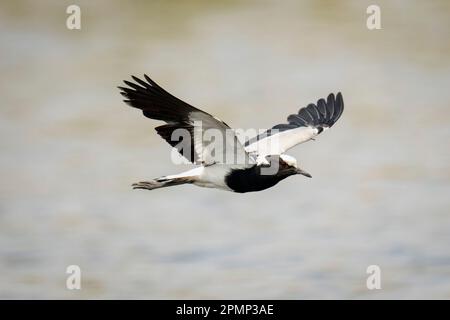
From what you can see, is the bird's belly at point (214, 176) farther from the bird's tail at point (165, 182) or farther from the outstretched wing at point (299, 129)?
the outstretched wing at point (299, 129)

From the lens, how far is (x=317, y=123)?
698 cm

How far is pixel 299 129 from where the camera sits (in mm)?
6746

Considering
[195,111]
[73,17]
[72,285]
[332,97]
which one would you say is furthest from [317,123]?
[73,17]

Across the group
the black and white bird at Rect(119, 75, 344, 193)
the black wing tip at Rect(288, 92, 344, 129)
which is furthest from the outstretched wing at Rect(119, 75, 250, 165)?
the black wing tip at Rect(288, 92, 344, 129)

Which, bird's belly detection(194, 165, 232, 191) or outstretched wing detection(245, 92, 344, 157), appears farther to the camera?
outstretched wing detection(245, 92, 344, 157)

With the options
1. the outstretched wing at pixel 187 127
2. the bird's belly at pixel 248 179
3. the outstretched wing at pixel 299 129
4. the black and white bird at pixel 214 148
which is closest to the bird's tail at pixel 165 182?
the black and white bird at pixel 214 148

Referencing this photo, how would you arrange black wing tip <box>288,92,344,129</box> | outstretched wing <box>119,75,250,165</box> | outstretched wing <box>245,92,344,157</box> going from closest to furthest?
outstretched wing <box>119,75,250,165</box>, outstretched wing <box>245,92,344,157</box>, black wing tip <box>288,92,344,129</box>

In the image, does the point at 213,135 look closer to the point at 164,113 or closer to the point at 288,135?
the point at 164,113

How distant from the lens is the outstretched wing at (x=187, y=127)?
5.41m

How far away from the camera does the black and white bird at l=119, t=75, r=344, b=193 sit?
543 cm

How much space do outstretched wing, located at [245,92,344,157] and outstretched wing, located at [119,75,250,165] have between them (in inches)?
18.2

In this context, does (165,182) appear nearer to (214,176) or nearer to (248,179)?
(214,176)

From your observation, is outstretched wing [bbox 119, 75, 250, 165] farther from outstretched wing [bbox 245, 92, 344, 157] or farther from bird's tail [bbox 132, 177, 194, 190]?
outstretched wing [bbox 245, 92, 344, 157]

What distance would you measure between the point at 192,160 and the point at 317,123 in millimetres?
1459
